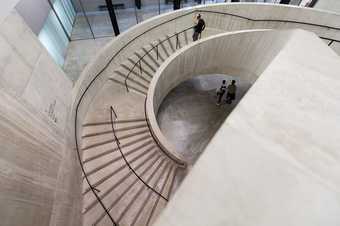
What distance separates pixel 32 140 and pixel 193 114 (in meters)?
7.16

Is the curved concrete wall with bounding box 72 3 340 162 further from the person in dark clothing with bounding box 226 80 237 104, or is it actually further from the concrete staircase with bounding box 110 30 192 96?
the person in dark clothing with bounding box 226 80 237 104

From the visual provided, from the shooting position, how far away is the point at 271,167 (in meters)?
2.37

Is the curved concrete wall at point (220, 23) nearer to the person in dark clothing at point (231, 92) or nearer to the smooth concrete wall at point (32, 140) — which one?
the smooth concrete wall at point (32, 140)

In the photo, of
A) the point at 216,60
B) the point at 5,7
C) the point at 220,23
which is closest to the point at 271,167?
the point at 5,7

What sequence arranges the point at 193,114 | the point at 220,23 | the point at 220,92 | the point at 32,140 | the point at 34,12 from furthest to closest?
the point at 220,23 < the point at 193,114 < the point at 220,92 < the point at 34,12 < the point at 32,140

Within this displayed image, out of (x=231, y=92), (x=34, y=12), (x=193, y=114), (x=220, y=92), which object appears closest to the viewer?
(x=34, y=12)

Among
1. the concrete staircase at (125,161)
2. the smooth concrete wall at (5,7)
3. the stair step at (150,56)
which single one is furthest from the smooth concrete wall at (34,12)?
the stair step at (150,56)

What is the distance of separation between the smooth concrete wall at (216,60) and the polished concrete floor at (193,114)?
2.38ft

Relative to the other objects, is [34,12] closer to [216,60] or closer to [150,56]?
[150,56]

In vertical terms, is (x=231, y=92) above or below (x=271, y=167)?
below

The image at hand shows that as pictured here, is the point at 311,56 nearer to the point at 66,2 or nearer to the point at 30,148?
the point at 30,148

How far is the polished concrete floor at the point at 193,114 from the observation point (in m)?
8.70

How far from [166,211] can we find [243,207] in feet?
2.88

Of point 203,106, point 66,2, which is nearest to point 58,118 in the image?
point 203,106
